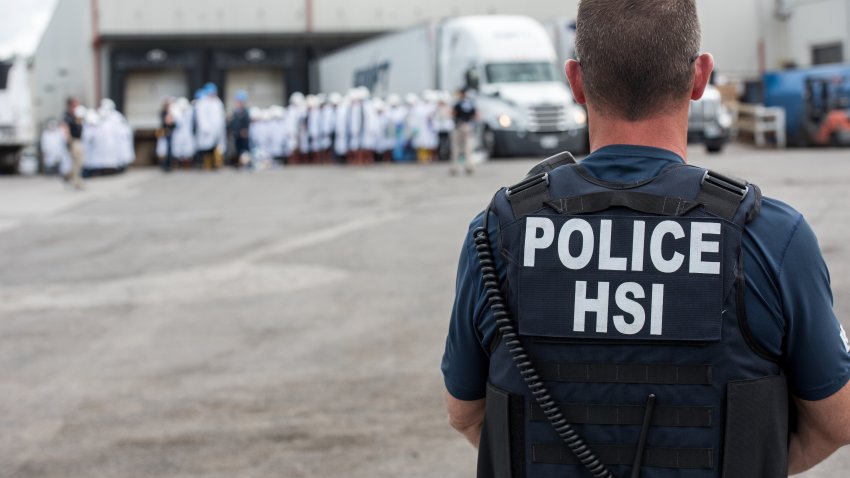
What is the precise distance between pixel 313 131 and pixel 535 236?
30.5 metres

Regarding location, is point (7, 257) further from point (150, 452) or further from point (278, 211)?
point (150, 452)

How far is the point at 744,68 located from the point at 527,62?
15600mm

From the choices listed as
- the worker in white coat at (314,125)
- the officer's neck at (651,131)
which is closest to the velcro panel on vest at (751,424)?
the officer's neck at (651,131)

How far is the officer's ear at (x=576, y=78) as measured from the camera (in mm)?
2350

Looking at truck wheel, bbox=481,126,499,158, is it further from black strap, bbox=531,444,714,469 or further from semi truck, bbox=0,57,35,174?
black strap, bbox=531,444,714,469

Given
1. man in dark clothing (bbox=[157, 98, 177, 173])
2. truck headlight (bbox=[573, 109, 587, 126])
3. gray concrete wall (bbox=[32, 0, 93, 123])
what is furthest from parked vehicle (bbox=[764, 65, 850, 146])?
gray concrete wall (bbox=[32, 0, 93, 123])

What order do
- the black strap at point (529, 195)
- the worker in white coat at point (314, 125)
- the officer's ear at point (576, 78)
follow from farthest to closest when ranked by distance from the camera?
the worker in white coat at point (314, 125) → the officer's ear at point (576, 78) → the black strap at point (529, 195)

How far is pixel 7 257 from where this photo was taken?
1407 centimetres

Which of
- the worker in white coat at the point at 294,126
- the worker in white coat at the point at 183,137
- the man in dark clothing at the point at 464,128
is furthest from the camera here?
the worker in white coat at the point at 294,126

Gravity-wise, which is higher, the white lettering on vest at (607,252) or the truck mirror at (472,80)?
the truck mirror at (472,80)

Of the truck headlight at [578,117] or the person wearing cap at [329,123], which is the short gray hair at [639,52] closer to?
the truck headlight at [578,117]

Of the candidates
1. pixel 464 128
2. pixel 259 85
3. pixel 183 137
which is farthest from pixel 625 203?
pixel 259 85

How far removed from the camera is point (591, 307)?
2207mm

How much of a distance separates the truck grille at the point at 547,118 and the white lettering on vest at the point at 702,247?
2496 cm
